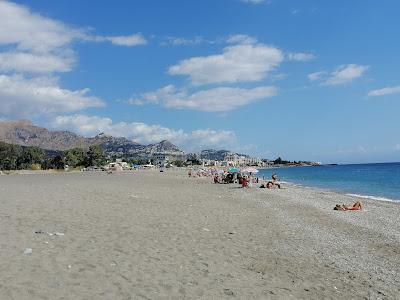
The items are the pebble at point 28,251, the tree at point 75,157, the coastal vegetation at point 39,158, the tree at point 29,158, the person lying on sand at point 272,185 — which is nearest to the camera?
the pebble at point 28,251

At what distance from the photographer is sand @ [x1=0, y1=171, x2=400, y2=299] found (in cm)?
780

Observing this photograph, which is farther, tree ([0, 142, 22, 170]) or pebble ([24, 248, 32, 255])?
tree ([0, 142, 22, 170])

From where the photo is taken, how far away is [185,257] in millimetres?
10289

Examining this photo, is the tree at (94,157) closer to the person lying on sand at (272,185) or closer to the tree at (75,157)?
the tree at (75,157)

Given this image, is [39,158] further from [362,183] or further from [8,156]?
[362,183]

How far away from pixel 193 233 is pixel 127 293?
640 centimetres

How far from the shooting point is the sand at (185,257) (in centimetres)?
780

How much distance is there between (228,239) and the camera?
13.1 meters

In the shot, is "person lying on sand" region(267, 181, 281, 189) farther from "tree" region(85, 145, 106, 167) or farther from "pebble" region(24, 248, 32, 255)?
"tree" region(85, 145, 106, 167)

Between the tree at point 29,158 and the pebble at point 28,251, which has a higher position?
the tree at point 29,158

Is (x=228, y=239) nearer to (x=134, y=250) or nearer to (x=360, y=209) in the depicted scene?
(x=134, y=250)

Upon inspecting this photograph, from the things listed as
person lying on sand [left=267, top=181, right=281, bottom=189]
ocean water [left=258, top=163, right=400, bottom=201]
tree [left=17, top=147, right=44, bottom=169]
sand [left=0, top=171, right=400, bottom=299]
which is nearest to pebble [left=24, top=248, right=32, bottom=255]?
sand [left=0, top=171, right=400, bottom=299]

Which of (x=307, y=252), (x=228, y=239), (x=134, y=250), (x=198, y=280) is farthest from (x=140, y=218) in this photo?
(x=198, y=280)

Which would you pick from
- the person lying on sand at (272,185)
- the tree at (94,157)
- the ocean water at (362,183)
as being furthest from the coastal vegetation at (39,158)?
the person lying on sand at (272,185)
